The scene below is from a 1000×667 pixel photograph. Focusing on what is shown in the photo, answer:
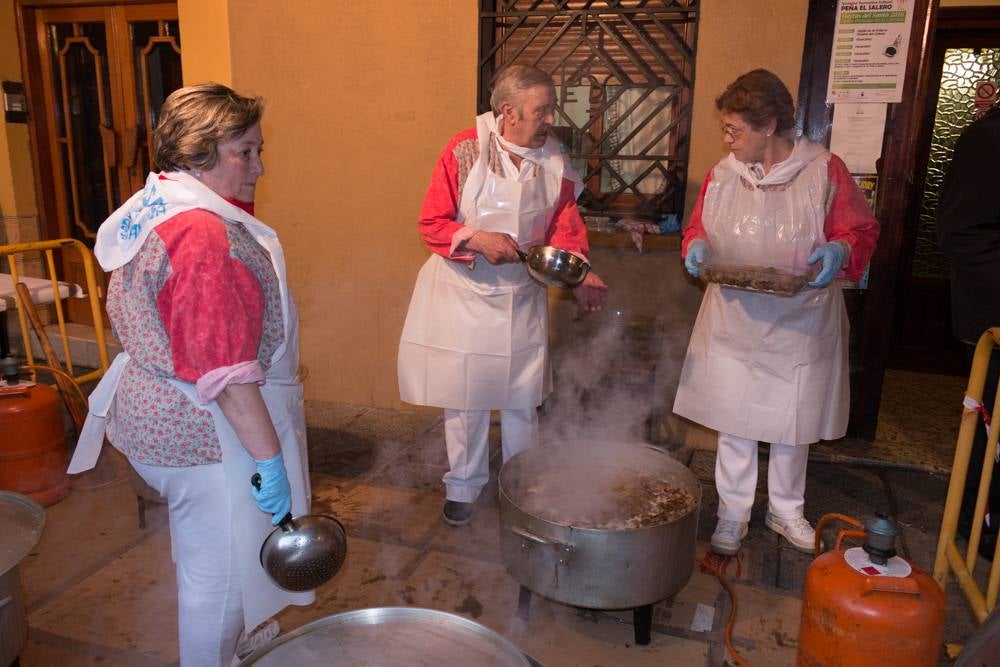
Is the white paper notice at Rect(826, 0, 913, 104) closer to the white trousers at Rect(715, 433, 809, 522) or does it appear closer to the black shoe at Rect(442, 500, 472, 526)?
the white trousers at Rect(715, 433, 809, 522)

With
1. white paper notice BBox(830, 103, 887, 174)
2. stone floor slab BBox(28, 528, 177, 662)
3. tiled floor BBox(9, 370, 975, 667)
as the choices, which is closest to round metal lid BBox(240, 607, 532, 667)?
tiled floor BBox(9, 370, 975, 667)

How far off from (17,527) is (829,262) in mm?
3157

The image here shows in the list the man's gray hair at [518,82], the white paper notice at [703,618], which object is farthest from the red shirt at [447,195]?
the white paper notice at [703,618]

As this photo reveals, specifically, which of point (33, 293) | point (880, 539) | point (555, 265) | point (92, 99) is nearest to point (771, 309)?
point (555, 265)

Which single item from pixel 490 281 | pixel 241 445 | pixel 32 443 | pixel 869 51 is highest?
pixel 869 51

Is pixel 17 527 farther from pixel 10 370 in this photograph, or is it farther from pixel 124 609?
pixel 10 370

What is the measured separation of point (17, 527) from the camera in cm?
231

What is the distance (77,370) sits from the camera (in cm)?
656

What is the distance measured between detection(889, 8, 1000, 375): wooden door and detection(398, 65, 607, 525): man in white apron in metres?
3.59

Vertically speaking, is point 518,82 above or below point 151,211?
above

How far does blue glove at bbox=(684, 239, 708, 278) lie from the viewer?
338 centimetres

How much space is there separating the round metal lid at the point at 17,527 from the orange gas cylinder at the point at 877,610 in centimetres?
246

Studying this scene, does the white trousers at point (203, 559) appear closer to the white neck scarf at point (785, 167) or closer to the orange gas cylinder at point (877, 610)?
the orange gas cylinder at point (877, 610)

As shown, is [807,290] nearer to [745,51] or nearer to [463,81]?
[745,51]
